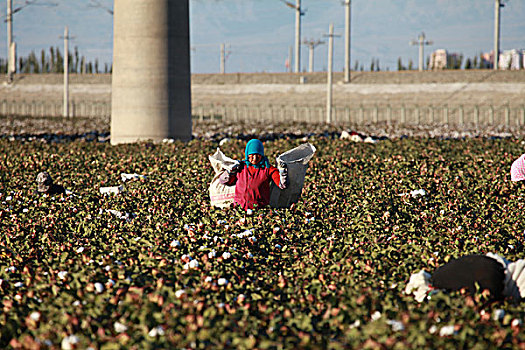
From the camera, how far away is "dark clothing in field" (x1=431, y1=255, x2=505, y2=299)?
5453 millimetres

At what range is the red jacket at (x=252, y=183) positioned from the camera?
28.3 ft

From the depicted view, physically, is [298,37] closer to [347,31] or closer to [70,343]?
[347,31]

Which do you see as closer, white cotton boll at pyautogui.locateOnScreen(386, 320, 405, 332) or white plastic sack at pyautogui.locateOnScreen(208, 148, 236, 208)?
white cotton boll at pyautogui.locateOnScreen(386, 320, 405, 332)

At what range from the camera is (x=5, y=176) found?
12.8 m

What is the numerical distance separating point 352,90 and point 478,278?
54.1 metres

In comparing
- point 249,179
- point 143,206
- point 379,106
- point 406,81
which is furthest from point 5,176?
point 406,81

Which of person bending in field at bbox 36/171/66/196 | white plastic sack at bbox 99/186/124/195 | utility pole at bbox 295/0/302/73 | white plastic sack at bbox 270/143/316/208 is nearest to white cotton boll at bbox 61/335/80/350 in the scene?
white plastic sack at bbox 270/143/316/208

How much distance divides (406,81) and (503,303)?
2164 inches

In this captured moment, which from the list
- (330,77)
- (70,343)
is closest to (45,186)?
(70,343)

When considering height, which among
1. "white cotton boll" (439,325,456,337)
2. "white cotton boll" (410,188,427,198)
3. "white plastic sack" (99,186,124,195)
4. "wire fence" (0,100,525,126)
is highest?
"wire fence" (0,100,525,126)

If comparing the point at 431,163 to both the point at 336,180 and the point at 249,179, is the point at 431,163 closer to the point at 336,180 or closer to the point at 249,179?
the point at 336,180

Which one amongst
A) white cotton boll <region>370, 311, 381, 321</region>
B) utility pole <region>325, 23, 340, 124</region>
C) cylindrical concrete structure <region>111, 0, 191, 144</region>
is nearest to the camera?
white cotton boll <region>370, 311, 381, 321</region>

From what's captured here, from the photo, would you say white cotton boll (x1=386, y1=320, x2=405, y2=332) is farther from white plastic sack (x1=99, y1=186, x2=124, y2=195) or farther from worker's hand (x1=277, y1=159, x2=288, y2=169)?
white plastic sack (x1=99, y1=186, x2=124, y2=195)

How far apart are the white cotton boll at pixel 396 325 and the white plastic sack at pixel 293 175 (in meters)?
4.36
